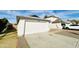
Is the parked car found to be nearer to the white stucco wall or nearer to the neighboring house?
the neighboring house

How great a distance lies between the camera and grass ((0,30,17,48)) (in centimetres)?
156

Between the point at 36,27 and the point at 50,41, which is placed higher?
the point at 36,27

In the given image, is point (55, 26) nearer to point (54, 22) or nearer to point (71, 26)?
point (54, 22)

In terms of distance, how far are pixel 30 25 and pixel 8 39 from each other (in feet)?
1.09

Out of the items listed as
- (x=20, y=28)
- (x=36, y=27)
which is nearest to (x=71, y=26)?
(x=36, y=27)

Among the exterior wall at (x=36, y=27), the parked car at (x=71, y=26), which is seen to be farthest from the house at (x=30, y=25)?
the parked car at (x=71, y=26)

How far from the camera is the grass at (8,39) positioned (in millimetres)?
1558

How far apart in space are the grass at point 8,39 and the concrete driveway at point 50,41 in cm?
18

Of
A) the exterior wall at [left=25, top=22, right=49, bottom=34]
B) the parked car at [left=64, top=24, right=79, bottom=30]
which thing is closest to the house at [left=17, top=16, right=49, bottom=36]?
the exterior wall at [left=25, top=22, right=49, bottom=34]

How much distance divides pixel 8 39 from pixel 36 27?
388 millimetres

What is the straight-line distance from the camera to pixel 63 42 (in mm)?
1571

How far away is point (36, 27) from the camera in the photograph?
1615 millimetres
